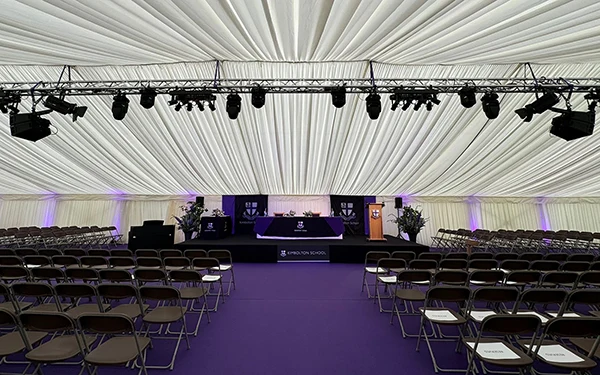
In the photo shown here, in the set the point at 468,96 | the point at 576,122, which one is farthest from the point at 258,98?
the point at 576,122

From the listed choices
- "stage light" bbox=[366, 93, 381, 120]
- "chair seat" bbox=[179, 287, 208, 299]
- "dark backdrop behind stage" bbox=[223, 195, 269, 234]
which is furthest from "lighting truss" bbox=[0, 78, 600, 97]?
"dark backdrop behind stage" bbox=[223, 195, 269, 234]

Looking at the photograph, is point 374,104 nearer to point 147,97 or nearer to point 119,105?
point 147,97

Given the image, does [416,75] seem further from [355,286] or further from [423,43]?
[355,286]

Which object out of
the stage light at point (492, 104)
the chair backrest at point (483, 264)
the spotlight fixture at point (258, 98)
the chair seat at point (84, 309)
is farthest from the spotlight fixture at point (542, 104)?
the chair seat at point (84, 309)

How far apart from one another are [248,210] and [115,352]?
31.4 feet

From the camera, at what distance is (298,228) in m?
9.34

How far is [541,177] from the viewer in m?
9.62

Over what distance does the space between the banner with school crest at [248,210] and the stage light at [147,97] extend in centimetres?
648

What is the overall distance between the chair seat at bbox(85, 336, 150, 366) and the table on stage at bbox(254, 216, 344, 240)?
688 cm

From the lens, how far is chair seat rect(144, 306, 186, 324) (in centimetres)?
275

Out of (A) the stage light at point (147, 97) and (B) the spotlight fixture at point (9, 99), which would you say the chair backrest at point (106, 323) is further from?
(B) the spotlight fixture at point (9, 99)

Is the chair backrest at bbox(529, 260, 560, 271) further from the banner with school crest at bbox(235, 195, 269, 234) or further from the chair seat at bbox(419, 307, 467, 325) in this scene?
the banner with school crest at bbox(235, 195, 269, 234)

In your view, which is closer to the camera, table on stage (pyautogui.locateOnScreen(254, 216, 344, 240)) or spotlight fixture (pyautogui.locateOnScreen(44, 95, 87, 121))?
spotlight fixture (pyautogui.locateOnScreen(44, 95, 87, 121))

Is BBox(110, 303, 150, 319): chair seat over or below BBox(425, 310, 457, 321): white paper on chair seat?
below
